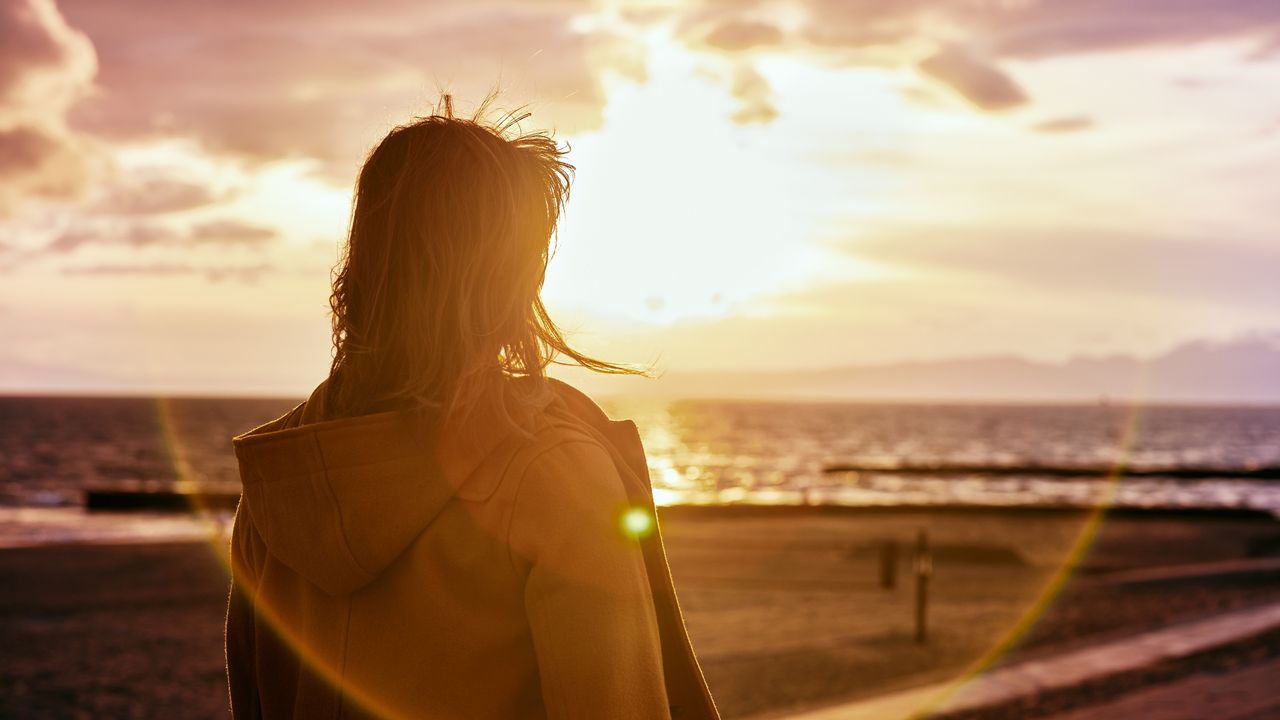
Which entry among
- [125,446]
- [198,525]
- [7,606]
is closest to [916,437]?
[125,446]

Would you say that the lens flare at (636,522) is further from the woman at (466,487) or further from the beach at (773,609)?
the beach at (773,609)

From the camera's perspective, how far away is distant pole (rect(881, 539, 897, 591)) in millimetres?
12000

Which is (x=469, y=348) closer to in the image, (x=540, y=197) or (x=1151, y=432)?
(x=540, y=197)

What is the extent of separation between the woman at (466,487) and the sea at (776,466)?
258 mm

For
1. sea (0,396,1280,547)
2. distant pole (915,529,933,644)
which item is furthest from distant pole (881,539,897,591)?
sea (0,396,1280,547)

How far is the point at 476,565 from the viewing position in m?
→ 1.42

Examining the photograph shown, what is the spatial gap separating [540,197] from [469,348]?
0.24m

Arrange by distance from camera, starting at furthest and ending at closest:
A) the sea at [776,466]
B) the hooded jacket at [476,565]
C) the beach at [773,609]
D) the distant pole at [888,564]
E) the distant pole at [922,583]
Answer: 1. the sea at [776,466]
2. the distant pole at [888,564]
3. the distant pole at [922,583]
4. the beach at [773,609]
5. the hooded jacket at [476,565]

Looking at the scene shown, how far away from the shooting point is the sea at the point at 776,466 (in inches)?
880

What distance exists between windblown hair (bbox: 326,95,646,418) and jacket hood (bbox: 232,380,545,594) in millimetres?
48

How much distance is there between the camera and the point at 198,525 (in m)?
20.9

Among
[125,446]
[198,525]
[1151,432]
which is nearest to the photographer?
[198,525]

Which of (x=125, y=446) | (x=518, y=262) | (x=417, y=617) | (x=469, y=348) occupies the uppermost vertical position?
(x=518, y=262)

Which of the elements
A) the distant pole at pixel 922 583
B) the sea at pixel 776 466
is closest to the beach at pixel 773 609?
the distant pole at pixel 922 583
